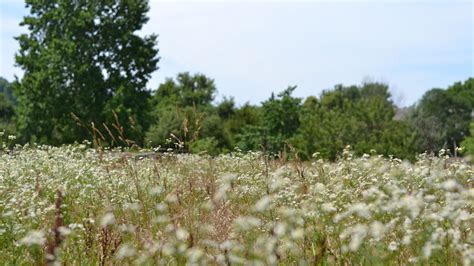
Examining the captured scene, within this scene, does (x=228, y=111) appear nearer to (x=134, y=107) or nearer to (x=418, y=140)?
(x=134, y=107)

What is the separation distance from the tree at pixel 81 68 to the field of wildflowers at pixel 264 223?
2780 centimetres

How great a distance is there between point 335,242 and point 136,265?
1411 mm

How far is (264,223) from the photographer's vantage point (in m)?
4.64

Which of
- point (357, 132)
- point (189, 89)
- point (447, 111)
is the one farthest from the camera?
point (447, 111)

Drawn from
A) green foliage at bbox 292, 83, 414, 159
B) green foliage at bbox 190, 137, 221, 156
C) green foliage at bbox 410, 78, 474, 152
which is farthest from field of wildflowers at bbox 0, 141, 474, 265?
green foliage at bbox 410, 78, 474, 152

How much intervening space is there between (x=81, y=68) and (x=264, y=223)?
1225 inches

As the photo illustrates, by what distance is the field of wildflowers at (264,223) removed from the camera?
139 inches

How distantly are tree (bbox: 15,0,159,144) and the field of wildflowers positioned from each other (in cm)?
2780

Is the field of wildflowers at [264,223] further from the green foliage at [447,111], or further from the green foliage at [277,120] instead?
the green foliage at [447,111]

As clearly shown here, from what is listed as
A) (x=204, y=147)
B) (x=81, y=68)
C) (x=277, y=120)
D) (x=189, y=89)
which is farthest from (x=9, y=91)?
(x=204, y=147)

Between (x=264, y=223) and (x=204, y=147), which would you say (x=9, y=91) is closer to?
(x=204, y=147)

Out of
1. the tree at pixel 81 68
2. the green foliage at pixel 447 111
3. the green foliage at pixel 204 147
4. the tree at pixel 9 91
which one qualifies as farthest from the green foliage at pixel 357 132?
the green foliage at pixel 447 111

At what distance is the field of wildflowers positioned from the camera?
139 inches

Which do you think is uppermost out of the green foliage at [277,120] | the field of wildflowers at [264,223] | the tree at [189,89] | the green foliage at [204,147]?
the tree at [189,89]
